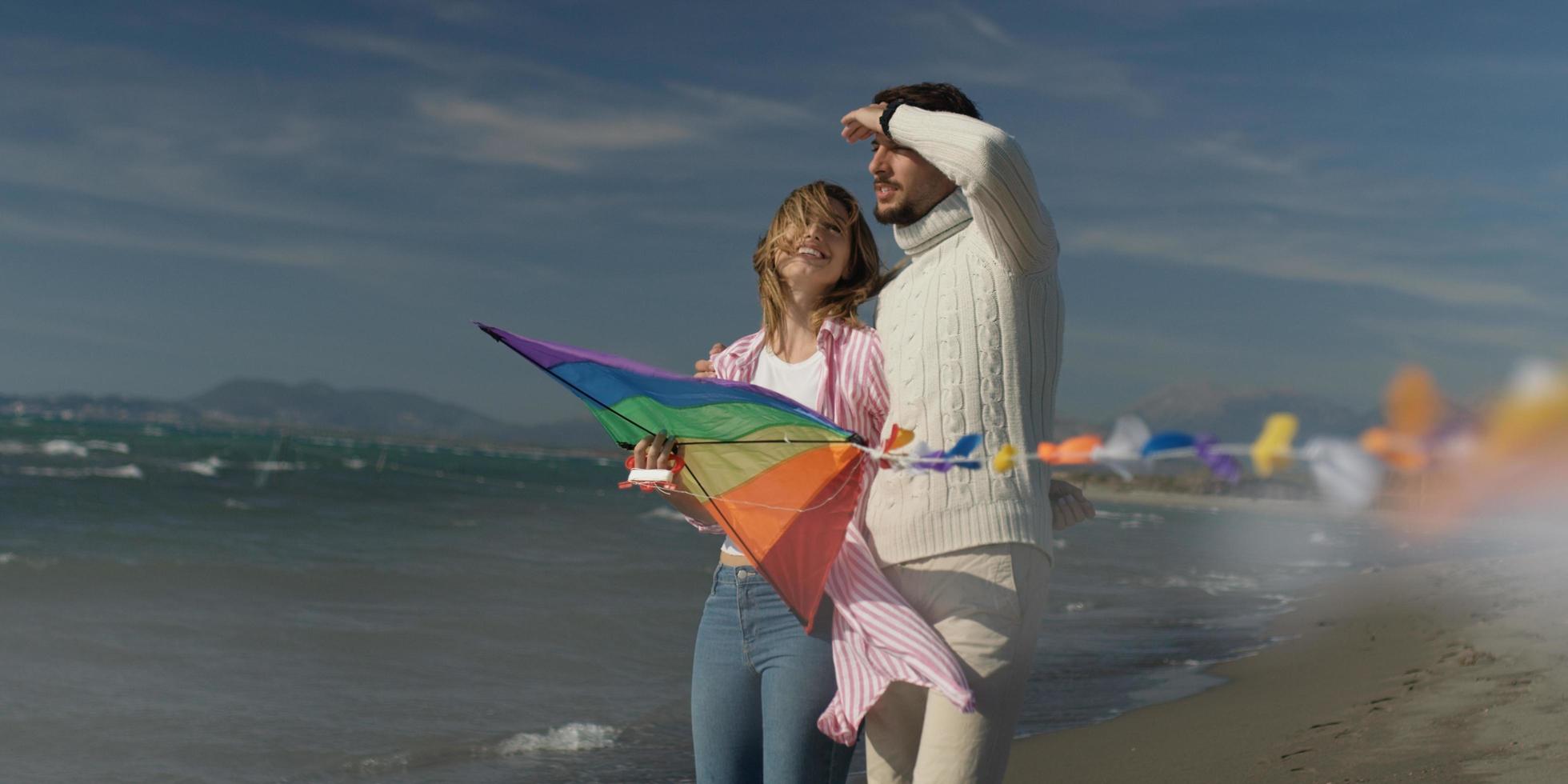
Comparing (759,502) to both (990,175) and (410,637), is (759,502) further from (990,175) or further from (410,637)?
(410,637)

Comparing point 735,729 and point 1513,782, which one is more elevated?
point 735,729

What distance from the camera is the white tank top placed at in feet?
8.23

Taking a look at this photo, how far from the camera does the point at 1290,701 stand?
26.3ft

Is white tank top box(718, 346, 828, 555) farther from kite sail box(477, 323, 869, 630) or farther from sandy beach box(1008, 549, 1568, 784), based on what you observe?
sandy beach box(1008, 549, 1568, 784)

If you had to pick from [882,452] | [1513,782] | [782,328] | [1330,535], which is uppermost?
[782,328]

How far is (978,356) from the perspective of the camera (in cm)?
219

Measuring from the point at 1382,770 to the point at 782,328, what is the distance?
4524mm

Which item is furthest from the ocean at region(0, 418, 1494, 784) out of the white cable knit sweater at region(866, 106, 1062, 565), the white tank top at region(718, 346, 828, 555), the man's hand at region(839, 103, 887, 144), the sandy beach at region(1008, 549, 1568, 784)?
the man's hand at region(839, 103, 887, 144)

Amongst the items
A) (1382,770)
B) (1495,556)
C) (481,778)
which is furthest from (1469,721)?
(1495,556)

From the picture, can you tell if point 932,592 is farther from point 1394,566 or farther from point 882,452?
point 1394,566

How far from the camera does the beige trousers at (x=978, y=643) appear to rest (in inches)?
84.7

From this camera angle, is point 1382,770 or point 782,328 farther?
point 1382,770

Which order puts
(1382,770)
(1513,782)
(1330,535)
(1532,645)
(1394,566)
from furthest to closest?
(1330,535), (1394,566), (1532,645), (1382,770), (1513,782)

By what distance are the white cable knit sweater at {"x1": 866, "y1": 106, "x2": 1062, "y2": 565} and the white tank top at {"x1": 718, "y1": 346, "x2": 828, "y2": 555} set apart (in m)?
0.24
